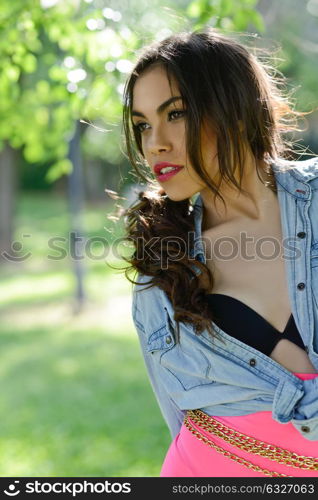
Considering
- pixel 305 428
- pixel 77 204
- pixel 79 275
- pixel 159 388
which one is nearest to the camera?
pixel 305 428

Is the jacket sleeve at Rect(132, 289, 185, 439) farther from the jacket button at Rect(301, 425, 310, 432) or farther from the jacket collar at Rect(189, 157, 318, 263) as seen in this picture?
the jacket button at Rect(301, 425, 310, 432)

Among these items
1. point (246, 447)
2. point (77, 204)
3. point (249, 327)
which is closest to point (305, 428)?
point (246, 447)

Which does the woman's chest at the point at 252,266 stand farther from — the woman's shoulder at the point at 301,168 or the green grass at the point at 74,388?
the green grass at the point at 74,388

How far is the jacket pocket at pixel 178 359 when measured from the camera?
83.5 inches

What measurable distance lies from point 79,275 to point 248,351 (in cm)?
724

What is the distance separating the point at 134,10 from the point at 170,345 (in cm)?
282

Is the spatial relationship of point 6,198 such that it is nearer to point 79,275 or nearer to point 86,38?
point 79,275

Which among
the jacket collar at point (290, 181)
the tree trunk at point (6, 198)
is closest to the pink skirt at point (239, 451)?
the jacket collar at point (290, 181)

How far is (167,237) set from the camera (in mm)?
2281

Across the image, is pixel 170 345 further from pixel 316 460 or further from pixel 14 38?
pixel 14 38

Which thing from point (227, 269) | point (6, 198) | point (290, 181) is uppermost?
point (290, 181)

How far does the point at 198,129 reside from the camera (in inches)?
81.1
